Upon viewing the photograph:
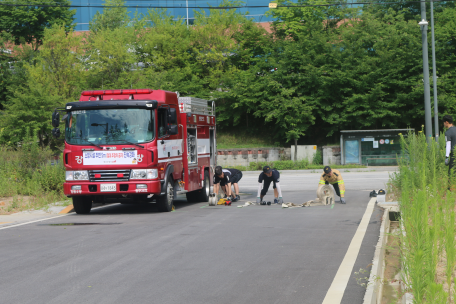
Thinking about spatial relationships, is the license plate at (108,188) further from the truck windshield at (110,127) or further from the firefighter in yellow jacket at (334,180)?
the firefighter in yellow jacket at (334,180)

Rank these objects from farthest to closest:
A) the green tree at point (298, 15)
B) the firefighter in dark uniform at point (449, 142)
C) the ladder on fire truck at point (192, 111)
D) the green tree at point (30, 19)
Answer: the green tree at point (30, 19)
the green tree at point (298, 15)
the ladder on fire truck at point (192, 111)
the firefighter in dark uniform at point (449, 142)

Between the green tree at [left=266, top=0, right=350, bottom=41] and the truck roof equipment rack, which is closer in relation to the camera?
the truck roof equipment rack

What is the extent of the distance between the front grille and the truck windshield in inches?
28.3

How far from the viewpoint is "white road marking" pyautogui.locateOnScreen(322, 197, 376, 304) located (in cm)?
528

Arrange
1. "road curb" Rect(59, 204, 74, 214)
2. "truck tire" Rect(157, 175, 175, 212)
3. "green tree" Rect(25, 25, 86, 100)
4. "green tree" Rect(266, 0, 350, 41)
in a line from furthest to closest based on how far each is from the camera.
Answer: "green tree" Rect(266, 0, 350, 41), "green tree" Rect(25, 25, 86, 100), "road curb" Rect(59, 204, 74, 214), "truck tire" Rect(157, 175, 175, 212)

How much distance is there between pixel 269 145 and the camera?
40.2 meters

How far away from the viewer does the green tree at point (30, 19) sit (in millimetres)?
51750

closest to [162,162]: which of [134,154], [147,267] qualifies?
[134,154]

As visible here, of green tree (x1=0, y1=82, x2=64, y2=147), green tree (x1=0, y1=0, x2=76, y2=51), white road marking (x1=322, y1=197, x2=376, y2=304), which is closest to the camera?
white road marking (x1=322, y1=197, x2=376, y2=304)

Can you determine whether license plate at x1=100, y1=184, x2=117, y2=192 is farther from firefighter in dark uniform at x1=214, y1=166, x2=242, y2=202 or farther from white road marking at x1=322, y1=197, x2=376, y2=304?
white road marking at x1=322, y1=197, x2=376, y2=304

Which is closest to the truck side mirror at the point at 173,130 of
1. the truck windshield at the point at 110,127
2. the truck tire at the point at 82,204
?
the truck windshield at the point at 110,127

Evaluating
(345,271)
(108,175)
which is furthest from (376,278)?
(108,175)

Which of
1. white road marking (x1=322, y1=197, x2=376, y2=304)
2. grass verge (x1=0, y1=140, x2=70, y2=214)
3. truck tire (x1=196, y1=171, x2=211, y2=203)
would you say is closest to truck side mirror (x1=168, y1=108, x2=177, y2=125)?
truck tire (x1=196, y1=171, x2=211, y2=203)

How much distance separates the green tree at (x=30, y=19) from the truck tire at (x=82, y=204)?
4170 centimetres
